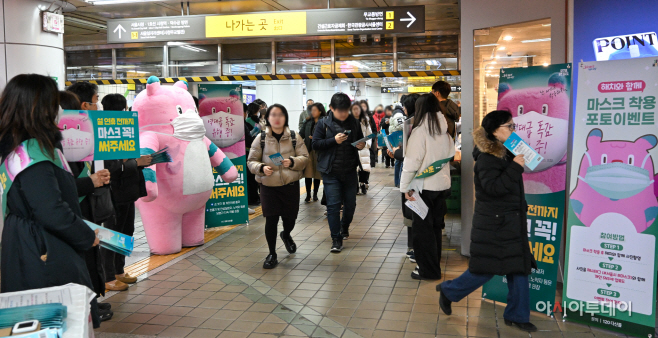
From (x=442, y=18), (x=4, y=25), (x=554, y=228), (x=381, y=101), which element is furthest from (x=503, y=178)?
(x=381, y=101)

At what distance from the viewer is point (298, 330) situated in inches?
160

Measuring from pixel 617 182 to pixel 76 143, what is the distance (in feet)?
12.4

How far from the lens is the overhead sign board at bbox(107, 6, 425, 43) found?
27.5ft

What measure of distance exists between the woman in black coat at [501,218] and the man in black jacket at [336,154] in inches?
94.0

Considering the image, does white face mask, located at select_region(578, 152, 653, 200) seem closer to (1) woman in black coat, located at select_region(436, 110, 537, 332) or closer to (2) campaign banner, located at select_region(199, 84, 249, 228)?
(1) woman in black coat, located at select_region(436, 110, 537, 332)

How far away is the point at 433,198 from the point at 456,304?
3.27ft

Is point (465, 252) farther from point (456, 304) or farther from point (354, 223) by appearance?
point (354, 223)

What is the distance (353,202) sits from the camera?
657 centimetres

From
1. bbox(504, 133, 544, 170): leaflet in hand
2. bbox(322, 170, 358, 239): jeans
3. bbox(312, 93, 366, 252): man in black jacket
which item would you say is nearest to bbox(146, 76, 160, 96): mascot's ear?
bbox(312, 93, 366, 252): man in black jacket

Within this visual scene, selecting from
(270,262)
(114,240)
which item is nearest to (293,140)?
(270,262)

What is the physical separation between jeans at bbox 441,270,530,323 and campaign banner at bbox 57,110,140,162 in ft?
8.86

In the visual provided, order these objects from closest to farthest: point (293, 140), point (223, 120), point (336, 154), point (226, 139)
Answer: point (293, 140), point (336, 154), point (223, 120), point (226, 139)

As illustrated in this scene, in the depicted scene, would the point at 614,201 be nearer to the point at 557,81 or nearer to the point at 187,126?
the point at 557,81

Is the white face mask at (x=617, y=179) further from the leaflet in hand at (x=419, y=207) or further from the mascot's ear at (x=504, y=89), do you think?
the leaflet in hand at (x=419, y=207)
